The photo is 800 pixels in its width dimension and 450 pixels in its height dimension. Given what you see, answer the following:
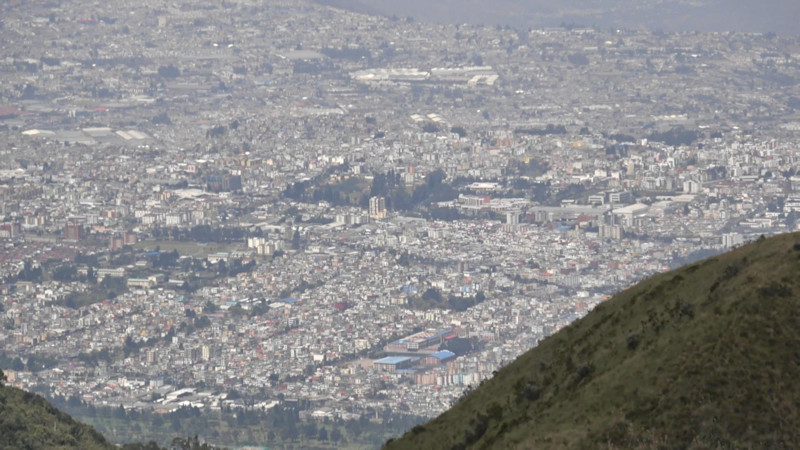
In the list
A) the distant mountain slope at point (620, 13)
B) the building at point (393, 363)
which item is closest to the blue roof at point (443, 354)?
the building at point (393, 363)

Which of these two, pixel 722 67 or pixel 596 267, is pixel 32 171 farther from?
pixel 722 67

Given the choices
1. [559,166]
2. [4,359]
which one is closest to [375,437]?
[4,359]

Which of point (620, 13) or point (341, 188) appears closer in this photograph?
point (341, 188)

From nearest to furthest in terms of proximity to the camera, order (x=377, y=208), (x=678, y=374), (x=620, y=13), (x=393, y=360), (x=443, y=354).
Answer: (x=678, y=374) < (x=393, y=360) < (x=443, y=354) < (x=377, y=208) < (x=620, y=13)

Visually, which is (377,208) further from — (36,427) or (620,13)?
(620,13)

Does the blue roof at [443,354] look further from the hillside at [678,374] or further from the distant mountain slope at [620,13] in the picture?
the distant mountain slope at [620,13]

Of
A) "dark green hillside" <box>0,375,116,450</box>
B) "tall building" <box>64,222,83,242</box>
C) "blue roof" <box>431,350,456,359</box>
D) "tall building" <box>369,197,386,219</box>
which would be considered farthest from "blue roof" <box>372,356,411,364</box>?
"tall building" <box>64,222,83,242</box>

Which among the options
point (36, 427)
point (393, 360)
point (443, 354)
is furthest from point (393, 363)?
point (36, 427)

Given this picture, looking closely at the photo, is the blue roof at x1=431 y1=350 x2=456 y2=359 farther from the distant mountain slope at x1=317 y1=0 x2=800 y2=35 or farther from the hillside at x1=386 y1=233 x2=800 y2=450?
the distant mountain slope at x1=317 y1=0 x2=800 y2=35
